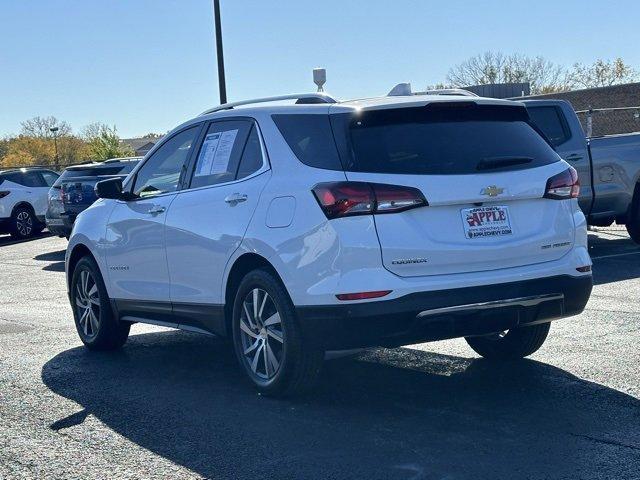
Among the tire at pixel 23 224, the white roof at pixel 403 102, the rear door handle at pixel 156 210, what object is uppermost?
the white roof at pixel 403 102

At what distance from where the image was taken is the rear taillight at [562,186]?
6.20m

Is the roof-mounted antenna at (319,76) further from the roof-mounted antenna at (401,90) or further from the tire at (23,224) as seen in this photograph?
the roof-mounted antenna at (401,90)

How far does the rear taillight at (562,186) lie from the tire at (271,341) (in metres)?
1.63

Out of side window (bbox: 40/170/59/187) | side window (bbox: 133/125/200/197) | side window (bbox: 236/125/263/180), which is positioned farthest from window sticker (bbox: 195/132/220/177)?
side window (bbox: 40/170/59/187)

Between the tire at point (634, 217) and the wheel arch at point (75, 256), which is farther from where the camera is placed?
the tire at point (634, 217)

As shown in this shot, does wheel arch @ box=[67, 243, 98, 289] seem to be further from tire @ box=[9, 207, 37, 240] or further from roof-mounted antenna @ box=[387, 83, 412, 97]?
tire @ box=[9, 207, 37, 240]

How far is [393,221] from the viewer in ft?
18.8

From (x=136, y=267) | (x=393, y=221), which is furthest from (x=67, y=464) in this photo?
(x=136, y=267)

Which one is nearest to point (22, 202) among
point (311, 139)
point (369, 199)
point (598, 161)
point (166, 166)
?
point (598, 161)

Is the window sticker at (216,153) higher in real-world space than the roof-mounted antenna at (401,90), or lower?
lower

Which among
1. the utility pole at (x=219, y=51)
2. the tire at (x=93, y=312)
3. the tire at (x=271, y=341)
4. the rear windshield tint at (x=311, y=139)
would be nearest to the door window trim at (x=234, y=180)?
the rear windshield tint at (x=311, y=139)

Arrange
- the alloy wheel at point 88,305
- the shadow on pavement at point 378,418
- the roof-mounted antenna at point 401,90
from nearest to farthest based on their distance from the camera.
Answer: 1. the shadow on pavement at point 378,418
2. the roof-mounted antenna at point 401,90
3. the alloy wheel at point 88,305

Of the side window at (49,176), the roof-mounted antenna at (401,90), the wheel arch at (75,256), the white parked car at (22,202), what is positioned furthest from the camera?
the side window at (49,176)

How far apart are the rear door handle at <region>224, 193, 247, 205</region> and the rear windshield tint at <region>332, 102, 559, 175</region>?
801 mm
